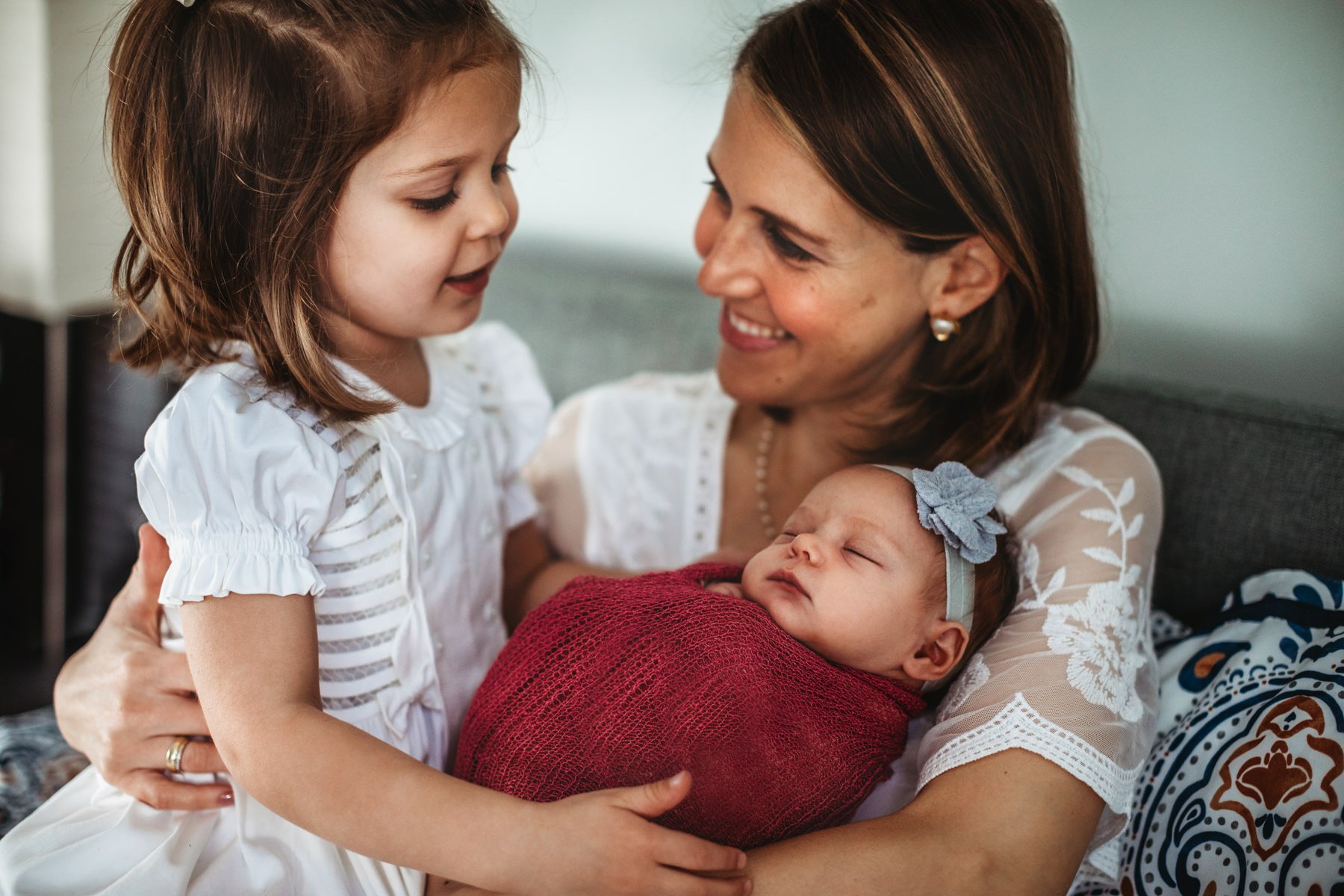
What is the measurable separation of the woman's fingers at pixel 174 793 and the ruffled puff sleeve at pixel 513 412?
0.55 m

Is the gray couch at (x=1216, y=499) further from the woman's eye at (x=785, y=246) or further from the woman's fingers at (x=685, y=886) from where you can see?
the woman's fingers at (x=685, y=886)

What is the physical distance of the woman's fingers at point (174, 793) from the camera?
3.76 ft

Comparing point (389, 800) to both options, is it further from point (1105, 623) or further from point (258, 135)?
point (1105, 623)

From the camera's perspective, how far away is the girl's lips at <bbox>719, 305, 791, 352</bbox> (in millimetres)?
1471

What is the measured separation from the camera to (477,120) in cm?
113

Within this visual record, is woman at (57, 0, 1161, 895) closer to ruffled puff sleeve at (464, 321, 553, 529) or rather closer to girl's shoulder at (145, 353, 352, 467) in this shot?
ruffled puff sleeve at (464, 321, 553, 529)

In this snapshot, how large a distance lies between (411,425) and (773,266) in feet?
1.80

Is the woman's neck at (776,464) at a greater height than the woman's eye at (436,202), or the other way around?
the woman's eye at (436,202)

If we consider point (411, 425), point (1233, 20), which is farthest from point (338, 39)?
point (1233, 20)

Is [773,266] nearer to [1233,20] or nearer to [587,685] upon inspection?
[587,685]

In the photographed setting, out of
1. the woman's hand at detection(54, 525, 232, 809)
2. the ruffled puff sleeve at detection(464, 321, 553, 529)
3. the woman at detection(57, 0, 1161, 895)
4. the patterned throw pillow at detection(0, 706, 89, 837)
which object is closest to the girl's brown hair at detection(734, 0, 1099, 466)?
the woman at detection(57, 0, 1161, 895)

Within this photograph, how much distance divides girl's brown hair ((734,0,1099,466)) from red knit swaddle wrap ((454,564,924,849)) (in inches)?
18.6

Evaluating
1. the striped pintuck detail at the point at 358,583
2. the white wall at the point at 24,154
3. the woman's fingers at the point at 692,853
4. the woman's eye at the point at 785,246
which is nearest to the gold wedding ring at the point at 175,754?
the striped pintuck detail at the point at 358,583

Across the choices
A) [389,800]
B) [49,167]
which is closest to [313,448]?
[389,800]
